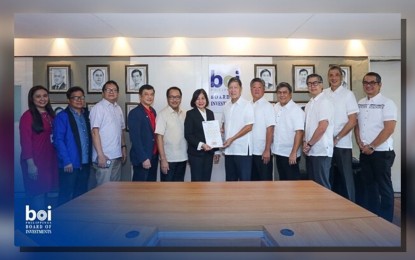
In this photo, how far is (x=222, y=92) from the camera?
7.17 ft

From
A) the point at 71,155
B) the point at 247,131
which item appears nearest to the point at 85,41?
the point at 71,155

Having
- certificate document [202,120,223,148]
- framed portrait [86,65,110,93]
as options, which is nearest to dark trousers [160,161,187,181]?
certificate document [202,120,223,148]

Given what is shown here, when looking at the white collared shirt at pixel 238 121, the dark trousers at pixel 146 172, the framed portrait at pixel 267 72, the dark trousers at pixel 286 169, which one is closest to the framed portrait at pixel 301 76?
the framed portrait at pixel 267 72

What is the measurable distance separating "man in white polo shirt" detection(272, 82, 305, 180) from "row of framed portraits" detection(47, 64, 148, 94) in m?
A: 0.79

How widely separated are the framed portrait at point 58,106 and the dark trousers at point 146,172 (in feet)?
1.75

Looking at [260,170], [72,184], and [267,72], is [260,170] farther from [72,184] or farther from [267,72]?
[72,184]

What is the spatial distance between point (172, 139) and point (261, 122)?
532 millimetres

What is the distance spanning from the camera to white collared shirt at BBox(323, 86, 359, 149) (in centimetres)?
220

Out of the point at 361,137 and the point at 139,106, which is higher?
the point at 139,106

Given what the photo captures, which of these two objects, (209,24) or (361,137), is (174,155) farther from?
(361,137)

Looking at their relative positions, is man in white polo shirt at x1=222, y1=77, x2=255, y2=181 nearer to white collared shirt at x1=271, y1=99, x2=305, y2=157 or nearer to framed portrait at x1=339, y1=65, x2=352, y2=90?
white collared shirt at x1=271, y1=99, x2=305, y2=157

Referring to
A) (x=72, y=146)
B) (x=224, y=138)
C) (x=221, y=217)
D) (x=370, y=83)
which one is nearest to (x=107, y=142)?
(x=72, y=146)

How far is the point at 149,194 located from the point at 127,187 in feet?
0.46

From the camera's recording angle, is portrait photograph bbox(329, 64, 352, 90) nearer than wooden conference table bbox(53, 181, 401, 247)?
No
